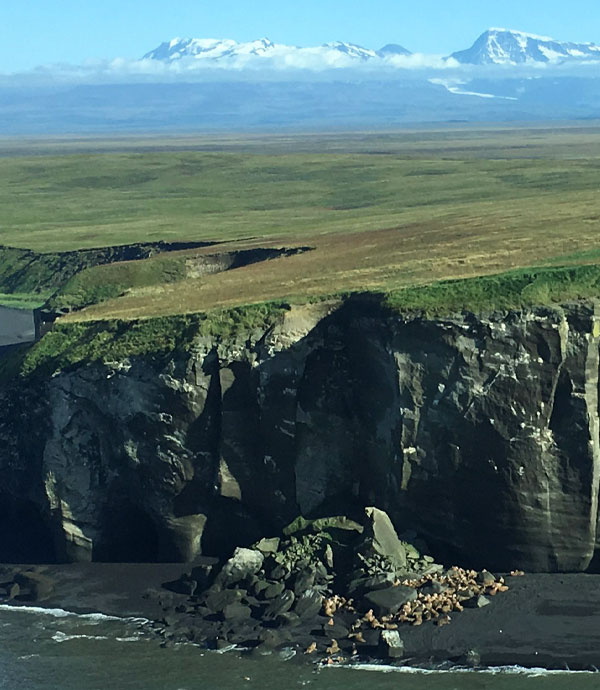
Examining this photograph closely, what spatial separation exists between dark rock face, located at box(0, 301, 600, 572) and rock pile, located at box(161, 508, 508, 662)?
222 centimetres

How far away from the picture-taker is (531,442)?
192 ft

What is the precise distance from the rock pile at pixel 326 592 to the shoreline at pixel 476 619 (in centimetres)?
36

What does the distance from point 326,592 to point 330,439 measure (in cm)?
825

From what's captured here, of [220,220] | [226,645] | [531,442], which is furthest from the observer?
[220,220]

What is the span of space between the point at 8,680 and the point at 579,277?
104 feet

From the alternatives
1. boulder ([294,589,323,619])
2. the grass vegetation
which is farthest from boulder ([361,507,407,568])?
the grass vegetation

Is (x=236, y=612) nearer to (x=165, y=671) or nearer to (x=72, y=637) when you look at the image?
(x=165, y=671)

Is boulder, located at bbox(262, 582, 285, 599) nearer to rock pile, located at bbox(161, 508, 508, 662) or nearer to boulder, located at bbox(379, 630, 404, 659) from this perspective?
rock pile, located at bbox(161, 508, 508, 662)

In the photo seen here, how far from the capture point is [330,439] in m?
62.8

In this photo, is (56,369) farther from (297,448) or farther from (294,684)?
(294,684)

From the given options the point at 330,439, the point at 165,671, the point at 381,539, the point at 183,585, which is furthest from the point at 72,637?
the point at 330,439

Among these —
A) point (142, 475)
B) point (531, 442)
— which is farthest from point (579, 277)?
point (142, 475)

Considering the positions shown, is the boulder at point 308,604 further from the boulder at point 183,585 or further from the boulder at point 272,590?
the boulder at point 183,585

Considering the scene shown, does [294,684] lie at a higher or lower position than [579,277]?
lower
